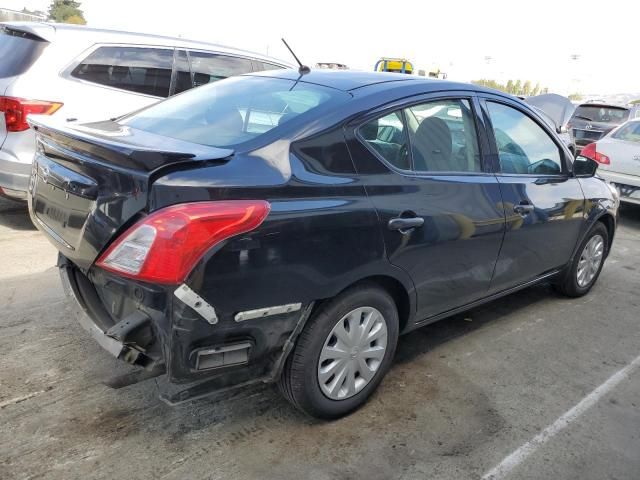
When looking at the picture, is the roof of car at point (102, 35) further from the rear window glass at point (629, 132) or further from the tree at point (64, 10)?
the tree at point (64, 10)

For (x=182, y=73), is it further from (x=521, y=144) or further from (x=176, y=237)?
(x=176, y=237)

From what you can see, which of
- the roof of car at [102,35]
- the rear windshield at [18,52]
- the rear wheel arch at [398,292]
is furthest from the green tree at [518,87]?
the rear wheel arch at [398,292]

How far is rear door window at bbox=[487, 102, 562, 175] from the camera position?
3.46 m

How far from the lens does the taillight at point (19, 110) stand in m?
4.73

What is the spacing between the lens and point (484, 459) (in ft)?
8.32

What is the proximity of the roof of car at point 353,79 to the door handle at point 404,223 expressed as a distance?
0.72 metres

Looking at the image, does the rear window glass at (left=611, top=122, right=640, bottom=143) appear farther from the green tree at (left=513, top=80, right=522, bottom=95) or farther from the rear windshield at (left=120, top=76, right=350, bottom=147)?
the green tree at (left=513, top=80, right=522, bottom=95)

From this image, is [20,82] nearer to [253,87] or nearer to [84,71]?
[84,71]

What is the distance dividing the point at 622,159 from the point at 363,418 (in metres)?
6.63

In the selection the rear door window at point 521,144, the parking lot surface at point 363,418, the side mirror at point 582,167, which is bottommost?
the parking lot surface at point 363,418

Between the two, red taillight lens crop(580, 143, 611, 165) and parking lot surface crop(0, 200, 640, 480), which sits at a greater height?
red taillight lens crop(580, 143, 611, 165)

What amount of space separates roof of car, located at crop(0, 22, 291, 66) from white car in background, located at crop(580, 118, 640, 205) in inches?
212

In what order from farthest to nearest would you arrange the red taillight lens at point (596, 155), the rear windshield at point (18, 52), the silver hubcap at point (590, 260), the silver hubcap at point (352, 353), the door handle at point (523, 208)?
the red taillight lens at point (596, 155), the rear windshield at point (18, 52), the silver hubcap at point (590, 260), the door handle at point (523, 208), the silver hubcap at point (352, 353)

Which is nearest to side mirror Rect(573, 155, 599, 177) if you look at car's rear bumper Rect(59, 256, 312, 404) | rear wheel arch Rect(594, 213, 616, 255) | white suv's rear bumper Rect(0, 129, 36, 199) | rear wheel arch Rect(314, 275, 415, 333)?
rear wheel arch Rect(594, 213, 616, 255)
